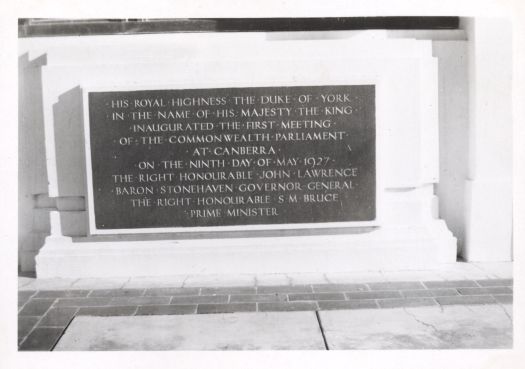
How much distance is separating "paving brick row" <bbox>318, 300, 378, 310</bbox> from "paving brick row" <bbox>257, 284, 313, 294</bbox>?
11.7 inches

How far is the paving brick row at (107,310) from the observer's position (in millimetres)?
3938

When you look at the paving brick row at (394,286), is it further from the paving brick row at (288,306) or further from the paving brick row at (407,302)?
the paving brick row at (288,306)

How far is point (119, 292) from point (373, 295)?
201 cm

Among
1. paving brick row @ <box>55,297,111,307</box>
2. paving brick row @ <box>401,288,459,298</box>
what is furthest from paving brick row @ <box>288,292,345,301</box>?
paving brick row @ <box>55,297,111,307</box>

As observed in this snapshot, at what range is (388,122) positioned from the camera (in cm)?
478

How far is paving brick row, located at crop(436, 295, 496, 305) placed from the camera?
13.0 ft

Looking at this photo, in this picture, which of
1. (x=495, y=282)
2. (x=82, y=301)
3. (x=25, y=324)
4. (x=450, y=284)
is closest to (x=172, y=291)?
(x=82, y=301)

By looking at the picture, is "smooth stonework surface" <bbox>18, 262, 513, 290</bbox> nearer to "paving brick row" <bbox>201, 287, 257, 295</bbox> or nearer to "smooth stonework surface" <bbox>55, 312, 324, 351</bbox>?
"paving brick row" <bbox>201, 287, 257, 295</bbox>

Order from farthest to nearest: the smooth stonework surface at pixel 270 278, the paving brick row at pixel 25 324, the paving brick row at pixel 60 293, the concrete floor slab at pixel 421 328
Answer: the smooth stonework surface at pixel 270 278 < the paving brick row at pixel 60 293 < the paving brick row at pixel 25 324 < the concrete floor slab at pixel 421 328

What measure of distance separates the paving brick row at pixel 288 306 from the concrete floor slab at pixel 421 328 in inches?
5.9

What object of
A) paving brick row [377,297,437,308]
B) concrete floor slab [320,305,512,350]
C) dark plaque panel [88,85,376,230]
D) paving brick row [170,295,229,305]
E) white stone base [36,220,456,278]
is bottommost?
concrete floor slab [320,305,512,350]

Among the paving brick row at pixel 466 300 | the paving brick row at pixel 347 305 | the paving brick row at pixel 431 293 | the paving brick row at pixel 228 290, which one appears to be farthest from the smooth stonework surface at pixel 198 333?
the paving brick row at pixel 466 300
